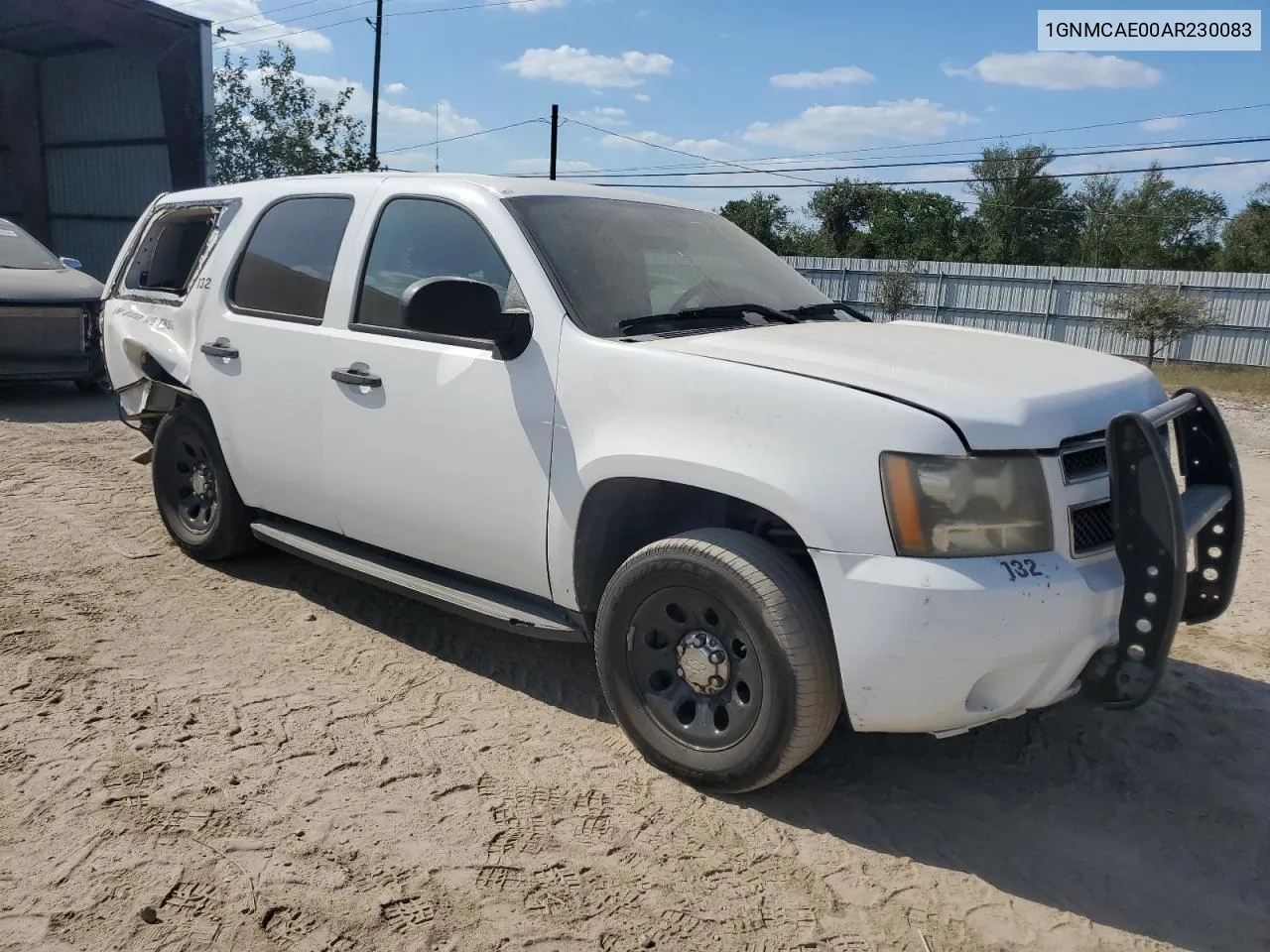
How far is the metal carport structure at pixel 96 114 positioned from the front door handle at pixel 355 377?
17369 mm

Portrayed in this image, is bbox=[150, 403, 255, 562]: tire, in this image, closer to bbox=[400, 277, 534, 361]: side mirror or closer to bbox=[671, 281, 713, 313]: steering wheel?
bbox=[400, 277, 534, 361]: side mirror

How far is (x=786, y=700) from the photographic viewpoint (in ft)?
9.02

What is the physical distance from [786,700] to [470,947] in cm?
103

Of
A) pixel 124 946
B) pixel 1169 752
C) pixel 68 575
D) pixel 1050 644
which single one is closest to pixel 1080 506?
pixel 1050 644

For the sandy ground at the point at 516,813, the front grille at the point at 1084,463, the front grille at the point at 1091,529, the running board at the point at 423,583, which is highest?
the front grille at the point at 1084,463

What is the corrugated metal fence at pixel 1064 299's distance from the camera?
77.4 feet

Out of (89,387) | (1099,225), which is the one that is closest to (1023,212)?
(1099,225)

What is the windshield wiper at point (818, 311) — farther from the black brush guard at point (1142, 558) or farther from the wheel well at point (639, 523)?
the black brush guard at point (1142, 558)

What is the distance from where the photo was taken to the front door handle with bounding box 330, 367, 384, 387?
146 inches

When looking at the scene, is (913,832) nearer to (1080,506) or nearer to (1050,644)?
(1050,644)

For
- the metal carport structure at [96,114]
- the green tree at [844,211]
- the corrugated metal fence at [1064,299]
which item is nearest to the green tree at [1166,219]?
the green tree at [844,211]

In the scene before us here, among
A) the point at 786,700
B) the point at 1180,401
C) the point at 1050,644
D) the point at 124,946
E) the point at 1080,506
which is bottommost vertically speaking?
the point at 124,946

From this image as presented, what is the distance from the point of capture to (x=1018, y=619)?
250 centimetres

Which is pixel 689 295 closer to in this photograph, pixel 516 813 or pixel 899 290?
pixel 516 813
